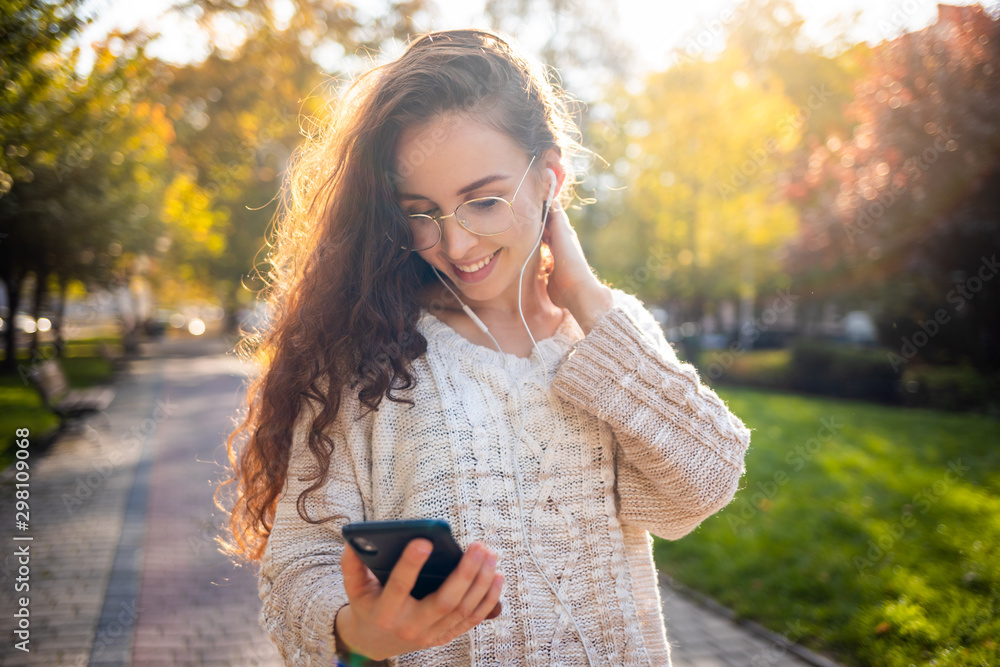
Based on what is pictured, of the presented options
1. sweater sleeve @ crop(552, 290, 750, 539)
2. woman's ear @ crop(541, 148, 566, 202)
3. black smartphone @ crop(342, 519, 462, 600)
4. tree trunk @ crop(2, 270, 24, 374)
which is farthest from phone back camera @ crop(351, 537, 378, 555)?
tree trunk @ crop(2, 270, 24, 374)

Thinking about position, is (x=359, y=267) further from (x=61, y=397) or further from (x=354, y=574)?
(x=61, y=397)

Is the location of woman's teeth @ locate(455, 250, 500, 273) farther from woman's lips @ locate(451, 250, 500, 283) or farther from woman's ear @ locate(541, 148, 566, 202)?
woman's ear @ locate(541, 148, 566, 202)

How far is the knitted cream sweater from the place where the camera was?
1393 mm

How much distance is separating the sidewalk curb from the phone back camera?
10.9 feet

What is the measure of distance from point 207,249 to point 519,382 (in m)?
28.7

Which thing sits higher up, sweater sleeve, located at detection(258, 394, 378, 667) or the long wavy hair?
the long wavy hair

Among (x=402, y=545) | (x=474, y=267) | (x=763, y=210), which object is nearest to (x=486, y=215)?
(x=474, y=267)

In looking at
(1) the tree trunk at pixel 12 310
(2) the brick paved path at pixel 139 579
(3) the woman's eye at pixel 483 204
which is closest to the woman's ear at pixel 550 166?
(3) the woman's eye at pixel 483 204

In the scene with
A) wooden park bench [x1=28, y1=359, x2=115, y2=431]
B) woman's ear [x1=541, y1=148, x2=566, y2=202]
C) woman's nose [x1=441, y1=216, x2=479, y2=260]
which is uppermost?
woman's ear [x1=541, y1=148, x2=566, y2=202]

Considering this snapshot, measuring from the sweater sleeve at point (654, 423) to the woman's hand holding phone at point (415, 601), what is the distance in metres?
0.58

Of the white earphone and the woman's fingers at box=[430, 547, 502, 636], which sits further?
the white earphone

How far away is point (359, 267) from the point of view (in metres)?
1.61

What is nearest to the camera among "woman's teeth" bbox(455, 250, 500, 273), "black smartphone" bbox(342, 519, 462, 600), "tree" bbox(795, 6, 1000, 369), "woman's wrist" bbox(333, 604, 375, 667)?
"black smartphone" bbox(342, 519, 462, 600)

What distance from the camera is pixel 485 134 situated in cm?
154
